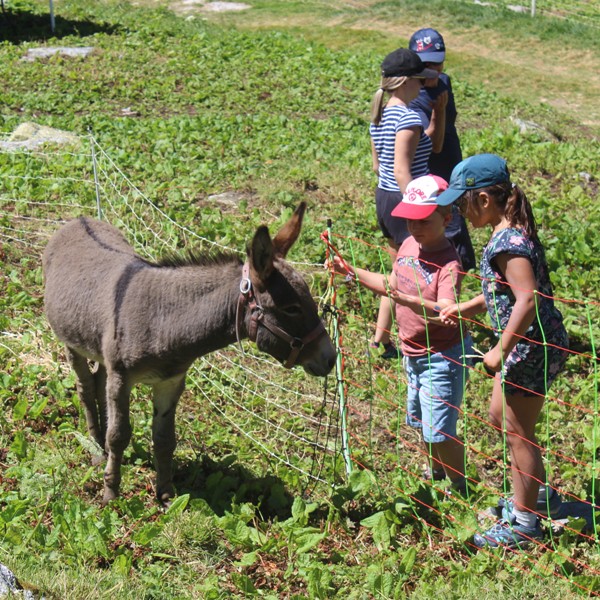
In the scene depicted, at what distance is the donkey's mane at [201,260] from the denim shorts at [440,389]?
1173mm

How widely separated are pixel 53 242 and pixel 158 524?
2090 millimetres

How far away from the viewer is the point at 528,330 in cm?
412

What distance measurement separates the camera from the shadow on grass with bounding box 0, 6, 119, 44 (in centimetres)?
1895

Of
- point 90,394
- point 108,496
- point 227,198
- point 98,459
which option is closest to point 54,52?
point 227,198

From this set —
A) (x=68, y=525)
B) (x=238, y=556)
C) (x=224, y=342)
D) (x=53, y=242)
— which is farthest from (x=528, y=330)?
(x=53, y=242)

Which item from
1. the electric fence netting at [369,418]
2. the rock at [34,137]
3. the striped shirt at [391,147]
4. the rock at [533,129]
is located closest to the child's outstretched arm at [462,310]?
the electric fence netting at [369,418]

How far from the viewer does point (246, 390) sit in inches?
244

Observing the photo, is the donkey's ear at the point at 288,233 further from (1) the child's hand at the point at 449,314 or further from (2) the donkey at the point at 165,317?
(1) the child's hand at the point at 449,314

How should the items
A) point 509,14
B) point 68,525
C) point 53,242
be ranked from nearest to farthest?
point 68,525 → point 53,242 → point 509,14

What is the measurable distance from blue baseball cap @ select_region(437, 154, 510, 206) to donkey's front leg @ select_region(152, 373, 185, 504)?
189cm

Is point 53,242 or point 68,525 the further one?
point 53,242

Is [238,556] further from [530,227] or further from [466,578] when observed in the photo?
[530,227]

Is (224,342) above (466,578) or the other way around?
above

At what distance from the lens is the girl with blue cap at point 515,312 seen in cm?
395
